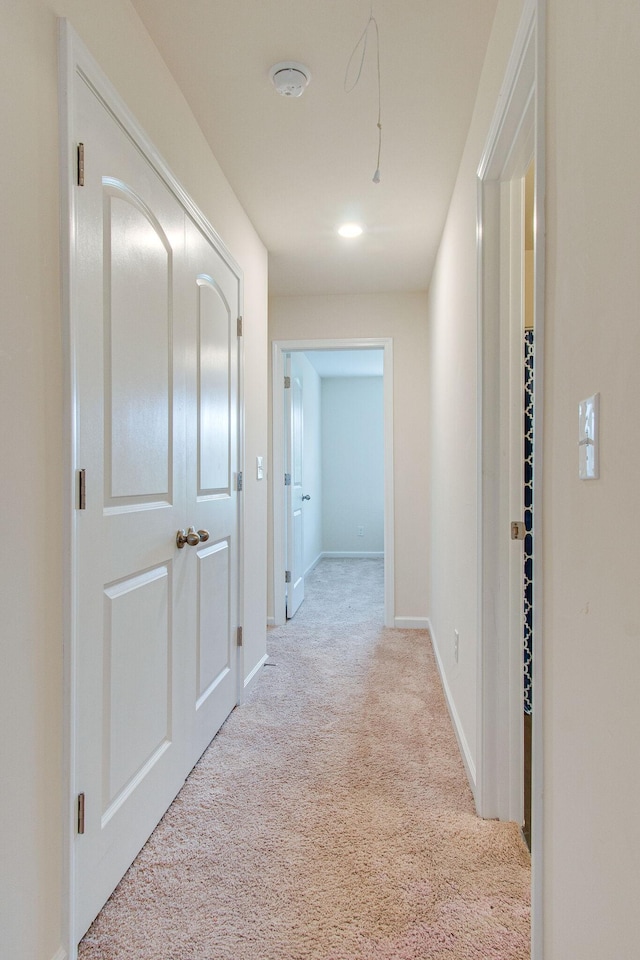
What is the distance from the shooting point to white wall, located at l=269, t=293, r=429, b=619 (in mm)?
3918

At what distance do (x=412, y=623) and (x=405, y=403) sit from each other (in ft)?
5.18

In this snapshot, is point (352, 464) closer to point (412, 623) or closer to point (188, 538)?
point (412, 623)

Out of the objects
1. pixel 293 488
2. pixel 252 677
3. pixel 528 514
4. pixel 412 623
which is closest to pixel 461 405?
pixel 528 514

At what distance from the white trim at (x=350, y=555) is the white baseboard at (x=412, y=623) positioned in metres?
3.29

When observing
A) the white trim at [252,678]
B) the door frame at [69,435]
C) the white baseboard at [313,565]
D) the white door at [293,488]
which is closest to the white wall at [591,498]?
the door frame at [69,435]

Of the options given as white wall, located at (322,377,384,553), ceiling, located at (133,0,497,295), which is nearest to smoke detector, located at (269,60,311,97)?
ceiling, located at (133,0,497,295)

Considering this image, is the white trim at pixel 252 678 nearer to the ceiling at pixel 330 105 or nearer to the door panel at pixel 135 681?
the door panel at pixel 135 681

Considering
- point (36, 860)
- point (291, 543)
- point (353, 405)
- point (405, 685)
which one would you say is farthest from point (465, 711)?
point (353, 405)

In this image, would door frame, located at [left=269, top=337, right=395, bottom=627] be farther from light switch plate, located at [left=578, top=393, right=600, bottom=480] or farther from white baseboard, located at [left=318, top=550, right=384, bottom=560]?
white baseboard, located at [left=318, top=550, right=384, bottom=560]

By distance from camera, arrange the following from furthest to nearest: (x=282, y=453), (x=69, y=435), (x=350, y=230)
A: (x=282, y=453)
(x=350, y=230)
(x=69, y=435)

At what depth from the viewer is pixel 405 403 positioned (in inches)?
155

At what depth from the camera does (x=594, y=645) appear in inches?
31.5

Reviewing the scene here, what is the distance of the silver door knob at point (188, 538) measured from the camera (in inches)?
72.4

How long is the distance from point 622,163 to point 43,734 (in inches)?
54.5
